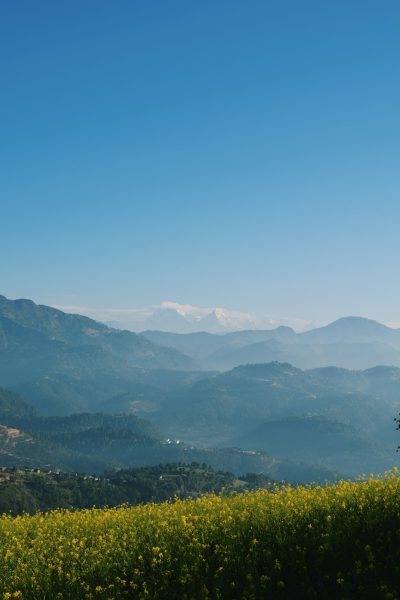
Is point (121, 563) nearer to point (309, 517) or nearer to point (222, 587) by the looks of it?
point (222, 587)

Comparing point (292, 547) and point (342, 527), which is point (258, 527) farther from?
point (342, 527)

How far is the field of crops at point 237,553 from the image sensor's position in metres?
16.2

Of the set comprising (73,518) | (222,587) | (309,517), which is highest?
(309,517)

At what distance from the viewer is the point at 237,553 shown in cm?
1847

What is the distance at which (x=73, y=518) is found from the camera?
27219 mm

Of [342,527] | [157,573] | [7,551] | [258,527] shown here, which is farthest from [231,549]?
[7,551]

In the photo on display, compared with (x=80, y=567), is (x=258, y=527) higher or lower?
higher

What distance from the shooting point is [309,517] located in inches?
771

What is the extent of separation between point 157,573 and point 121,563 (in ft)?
6.02

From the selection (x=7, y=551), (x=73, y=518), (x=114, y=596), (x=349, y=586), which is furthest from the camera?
(x=73, y=518)

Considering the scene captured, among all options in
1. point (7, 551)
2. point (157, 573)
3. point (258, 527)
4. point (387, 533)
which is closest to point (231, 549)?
point (258, 527)

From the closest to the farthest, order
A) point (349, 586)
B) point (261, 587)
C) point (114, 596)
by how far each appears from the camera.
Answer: point (349, 586) < point (261, 587) < point (114, 596)

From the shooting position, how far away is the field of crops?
1623cm

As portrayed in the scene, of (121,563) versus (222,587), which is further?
(121,563)
